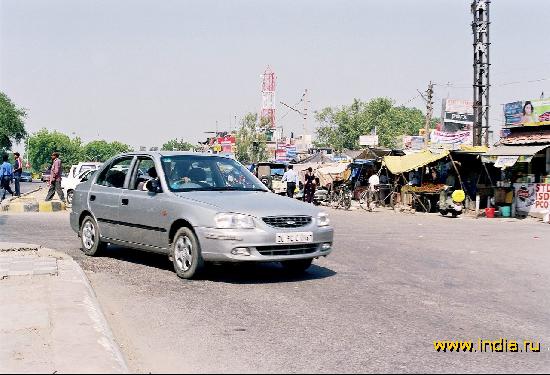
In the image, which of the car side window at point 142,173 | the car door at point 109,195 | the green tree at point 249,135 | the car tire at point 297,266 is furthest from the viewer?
the green tree at point 249,135

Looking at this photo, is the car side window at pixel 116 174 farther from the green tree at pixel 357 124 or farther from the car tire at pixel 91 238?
the green tree at pixel 357 124

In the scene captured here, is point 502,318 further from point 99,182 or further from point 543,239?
point 543,239

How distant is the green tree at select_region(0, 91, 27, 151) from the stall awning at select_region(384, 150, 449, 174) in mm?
65099

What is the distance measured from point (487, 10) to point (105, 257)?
26.6 m

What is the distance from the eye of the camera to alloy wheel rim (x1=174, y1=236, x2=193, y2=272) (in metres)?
7.82

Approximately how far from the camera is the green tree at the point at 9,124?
80.1 metres

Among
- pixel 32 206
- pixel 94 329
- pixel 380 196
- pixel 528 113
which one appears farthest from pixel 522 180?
pixel 94 329

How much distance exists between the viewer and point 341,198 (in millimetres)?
28469

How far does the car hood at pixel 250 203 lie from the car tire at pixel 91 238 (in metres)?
2.16

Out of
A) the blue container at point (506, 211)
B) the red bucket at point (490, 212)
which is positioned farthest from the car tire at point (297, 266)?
the blue container at point (506, 211)

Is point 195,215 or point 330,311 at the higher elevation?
point 195,215

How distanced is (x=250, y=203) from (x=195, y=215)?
2.32ft

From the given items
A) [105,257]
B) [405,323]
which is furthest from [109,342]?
[105,257]

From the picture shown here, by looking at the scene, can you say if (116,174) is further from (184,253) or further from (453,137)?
(453,137)
